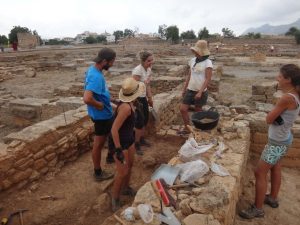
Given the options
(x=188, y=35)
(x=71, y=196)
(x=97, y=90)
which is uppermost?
(x=188, y=35)

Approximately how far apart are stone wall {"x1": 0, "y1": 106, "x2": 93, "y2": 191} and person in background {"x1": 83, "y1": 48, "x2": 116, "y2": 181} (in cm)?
85

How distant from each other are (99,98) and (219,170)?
1.94 meters

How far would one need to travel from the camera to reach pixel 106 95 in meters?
4.34

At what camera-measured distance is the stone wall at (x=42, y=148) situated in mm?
4301

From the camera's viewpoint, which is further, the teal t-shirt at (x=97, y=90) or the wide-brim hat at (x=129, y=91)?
the teal t-shirt at (x=97, y=90)

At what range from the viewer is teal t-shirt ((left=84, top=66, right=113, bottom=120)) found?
4.09m

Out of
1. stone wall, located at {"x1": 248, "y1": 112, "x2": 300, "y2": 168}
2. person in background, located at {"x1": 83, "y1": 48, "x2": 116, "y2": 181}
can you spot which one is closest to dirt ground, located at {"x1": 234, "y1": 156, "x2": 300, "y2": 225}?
stone wall, located at {"x1": 248, "y1": 112, "x2": 300, "y2": 168}

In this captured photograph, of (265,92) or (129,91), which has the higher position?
(129,91)

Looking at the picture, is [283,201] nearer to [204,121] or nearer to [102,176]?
[204,121]

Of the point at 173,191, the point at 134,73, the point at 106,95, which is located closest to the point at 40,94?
the point at 134,73

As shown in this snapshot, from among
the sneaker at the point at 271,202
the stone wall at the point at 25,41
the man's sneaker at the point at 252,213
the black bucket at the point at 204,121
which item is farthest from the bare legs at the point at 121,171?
the stone wall at the point at 25,41

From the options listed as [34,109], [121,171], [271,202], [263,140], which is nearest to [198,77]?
[263,140]

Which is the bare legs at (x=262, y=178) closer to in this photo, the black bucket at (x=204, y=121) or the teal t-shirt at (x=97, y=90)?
the black bucket at (x=204, y=121)

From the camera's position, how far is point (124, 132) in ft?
12.3
